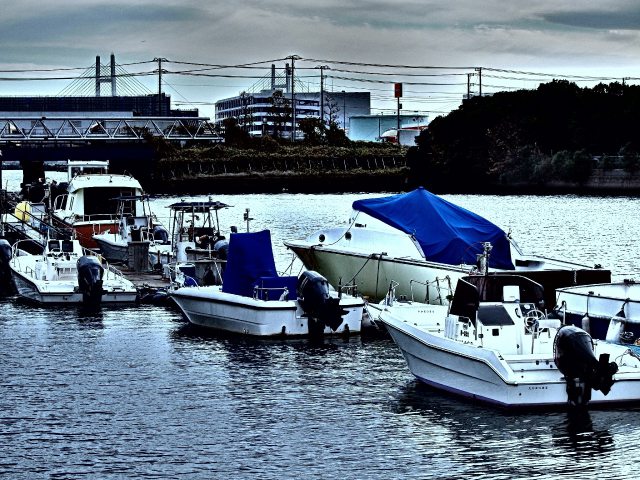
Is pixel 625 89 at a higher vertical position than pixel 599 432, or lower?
higher

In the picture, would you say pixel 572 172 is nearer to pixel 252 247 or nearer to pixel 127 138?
pixel 127 138

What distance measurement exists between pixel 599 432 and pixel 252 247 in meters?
14.8

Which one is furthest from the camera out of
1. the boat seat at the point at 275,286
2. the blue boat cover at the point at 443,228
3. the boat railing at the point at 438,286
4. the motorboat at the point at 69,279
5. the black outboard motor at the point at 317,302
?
the motorboat at the point at 69,279

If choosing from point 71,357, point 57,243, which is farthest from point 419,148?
point 71,357

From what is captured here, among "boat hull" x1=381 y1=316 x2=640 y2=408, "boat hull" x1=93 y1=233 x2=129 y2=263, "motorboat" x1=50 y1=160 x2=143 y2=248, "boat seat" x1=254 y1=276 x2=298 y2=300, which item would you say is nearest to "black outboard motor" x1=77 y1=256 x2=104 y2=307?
"boat seat" x1=254 y1=276 x2=298 y2=300

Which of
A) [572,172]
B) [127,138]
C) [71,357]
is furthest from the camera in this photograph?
[572,172]

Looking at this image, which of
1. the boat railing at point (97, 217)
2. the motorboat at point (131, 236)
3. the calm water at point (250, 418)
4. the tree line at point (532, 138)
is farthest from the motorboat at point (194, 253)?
the tree line at point (532, 138)

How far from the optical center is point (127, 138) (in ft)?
431

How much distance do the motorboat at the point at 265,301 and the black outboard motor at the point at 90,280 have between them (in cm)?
532

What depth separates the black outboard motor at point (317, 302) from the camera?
35.2 metres

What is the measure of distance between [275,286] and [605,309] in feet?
33.2

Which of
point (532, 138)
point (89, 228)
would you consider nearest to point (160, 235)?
point (89, 228)

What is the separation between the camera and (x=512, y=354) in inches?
1060

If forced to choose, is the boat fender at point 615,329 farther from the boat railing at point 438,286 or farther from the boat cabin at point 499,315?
the boat railing at point 438,286
